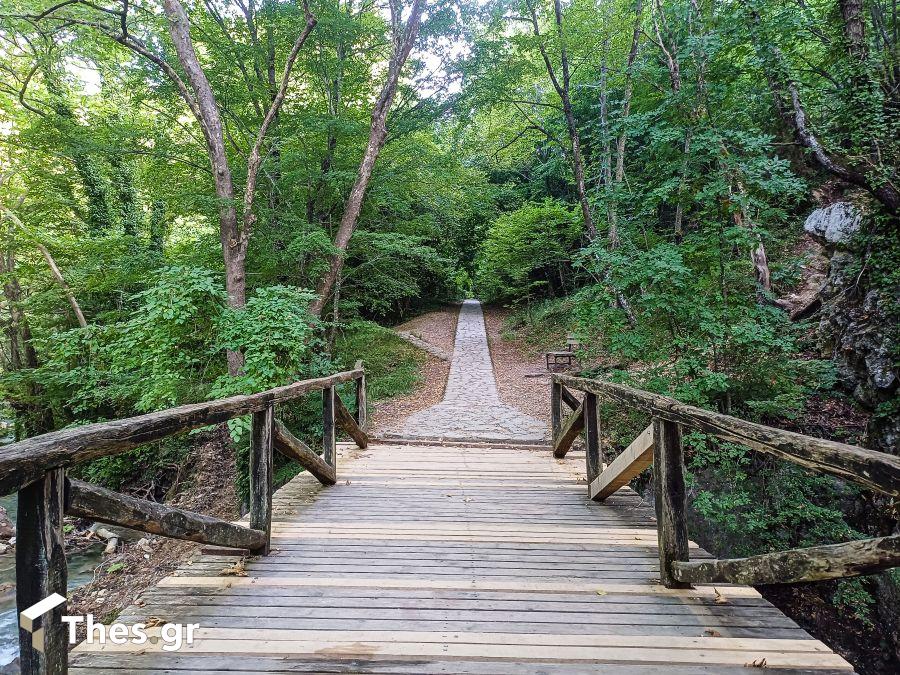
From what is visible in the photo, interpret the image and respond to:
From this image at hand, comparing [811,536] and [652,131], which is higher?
[652,131]

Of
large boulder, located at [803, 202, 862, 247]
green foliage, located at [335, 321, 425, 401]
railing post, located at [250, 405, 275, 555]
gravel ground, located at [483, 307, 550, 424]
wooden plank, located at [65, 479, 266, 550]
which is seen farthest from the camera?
green foliage, located at [335, 321, 425, 401]

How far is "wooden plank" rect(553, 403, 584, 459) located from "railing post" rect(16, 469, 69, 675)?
4.00 m

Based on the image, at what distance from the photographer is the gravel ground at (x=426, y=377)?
29.2 feet

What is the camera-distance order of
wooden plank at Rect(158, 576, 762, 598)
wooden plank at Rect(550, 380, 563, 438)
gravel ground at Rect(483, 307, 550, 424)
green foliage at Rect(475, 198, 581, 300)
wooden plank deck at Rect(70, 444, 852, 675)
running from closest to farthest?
wooden plank deck at Rect(70, 444, 852, 675)
wooden plank at Rect(158, 576, 762, 598)
wooden plank at Rect(550, 380, 563, 438)
gravel ground at Rect(483, 307, 550, 424)
green foliage at Rect(475, 198, 581, 300)

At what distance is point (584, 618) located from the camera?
213 cm

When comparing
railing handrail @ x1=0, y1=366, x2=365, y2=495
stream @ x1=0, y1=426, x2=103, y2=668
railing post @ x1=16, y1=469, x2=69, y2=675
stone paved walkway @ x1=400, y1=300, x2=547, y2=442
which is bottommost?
stream @ x1=0, y1=426, x2=103, y2=668

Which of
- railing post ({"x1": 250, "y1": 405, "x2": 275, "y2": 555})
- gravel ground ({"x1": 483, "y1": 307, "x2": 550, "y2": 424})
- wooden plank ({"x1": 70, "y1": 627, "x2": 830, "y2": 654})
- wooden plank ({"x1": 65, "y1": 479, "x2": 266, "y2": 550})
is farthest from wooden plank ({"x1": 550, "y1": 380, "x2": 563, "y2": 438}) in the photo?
wooden plank ({"x1": 65, "y1": 479, "x2": 266, "y2": 550})

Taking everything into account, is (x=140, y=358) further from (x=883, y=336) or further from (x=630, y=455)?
(x=883, y=336)

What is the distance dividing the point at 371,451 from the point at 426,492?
6.31 feet

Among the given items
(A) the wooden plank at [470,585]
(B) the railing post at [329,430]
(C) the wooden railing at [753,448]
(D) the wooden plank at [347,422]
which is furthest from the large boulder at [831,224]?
(B) the railing post at [329,430]

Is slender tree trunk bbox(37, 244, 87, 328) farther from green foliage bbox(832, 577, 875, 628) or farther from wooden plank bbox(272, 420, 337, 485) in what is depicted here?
green foliage bbox(832, 577, 875, 628)

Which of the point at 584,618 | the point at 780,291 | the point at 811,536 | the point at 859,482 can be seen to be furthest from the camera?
the point at 780,291

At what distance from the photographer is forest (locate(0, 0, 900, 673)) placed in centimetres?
523

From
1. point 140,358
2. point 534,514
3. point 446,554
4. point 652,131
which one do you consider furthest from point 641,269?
point 140,358
